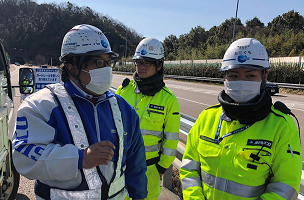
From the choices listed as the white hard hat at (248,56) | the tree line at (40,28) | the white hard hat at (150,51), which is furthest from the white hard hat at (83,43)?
the tree line at (40,28)

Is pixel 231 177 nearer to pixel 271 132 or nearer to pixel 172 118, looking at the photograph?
pixel 271 132

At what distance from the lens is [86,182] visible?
4.44 ft

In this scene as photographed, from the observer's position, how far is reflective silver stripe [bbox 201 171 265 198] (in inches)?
63.2

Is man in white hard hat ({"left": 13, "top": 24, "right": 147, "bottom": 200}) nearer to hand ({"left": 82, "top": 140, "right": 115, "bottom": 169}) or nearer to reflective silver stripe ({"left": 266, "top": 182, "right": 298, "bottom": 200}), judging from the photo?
hand ({"left": 82, "top": 140, "right": 115, "bottom": 169})

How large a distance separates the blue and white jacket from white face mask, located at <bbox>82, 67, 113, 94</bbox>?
6cm

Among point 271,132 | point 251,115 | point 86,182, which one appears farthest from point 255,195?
point 86,182

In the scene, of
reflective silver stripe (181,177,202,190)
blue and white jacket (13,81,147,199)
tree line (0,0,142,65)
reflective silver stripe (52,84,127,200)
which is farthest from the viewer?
tree line (0,0,142,65)

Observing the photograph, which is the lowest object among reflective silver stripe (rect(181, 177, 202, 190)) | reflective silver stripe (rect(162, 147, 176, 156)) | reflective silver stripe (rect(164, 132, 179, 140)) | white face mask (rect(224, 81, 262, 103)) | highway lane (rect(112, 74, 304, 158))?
highway lane (rect(112, 74, 304, 158))

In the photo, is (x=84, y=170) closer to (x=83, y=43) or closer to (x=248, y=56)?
(x=83, y=43)

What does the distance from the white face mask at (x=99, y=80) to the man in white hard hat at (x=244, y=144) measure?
87 cm

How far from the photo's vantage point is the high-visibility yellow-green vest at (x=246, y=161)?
152 cm

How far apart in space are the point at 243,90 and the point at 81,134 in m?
1.27

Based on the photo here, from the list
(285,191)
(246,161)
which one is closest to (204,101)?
(246,161)

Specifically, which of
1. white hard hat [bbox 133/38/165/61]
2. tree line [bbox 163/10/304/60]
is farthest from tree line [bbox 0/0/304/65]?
white hard hat [bbox 133/38/165/61]
